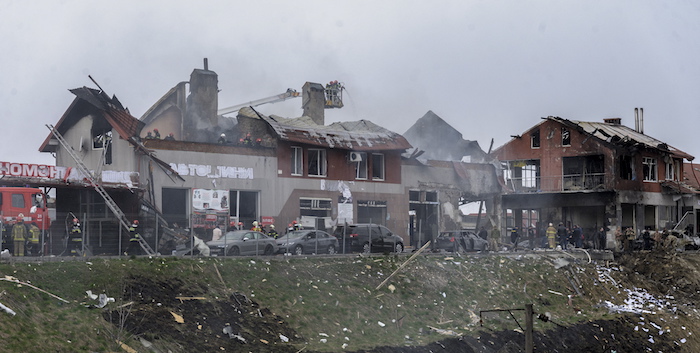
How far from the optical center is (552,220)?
6169cm

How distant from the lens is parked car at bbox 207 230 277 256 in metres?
31.1

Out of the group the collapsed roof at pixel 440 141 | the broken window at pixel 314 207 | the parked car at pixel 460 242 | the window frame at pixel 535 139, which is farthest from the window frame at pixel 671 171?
the broken window at pixel 314 207

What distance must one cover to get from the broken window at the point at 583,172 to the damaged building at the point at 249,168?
8502 millimetres

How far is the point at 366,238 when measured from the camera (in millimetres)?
37312

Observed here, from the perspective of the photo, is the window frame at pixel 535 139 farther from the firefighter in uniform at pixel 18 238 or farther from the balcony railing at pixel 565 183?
the firefighter in uniform at pixel 18 238

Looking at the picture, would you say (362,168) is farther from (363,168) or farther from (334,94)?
(334,94)

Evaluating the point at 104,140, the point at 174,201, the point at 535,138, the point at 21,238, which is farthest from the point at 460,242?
the point at 21,238

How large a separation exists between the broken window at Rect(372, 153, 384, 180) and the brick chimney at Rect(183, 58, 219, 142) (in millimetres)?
10776

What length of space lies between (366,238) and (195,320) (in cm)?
1651

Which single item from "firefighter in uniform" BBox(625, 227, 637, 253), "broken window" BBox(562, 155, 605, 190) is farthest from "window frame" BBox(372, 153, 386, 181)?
"broken window" BBox(562, 155, 605, 190)

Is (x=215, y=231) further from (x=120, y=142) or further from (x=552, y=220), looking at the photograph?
(x=552, y=220)

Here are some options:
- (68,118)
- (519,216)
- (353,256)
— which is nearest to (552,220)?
(519,216)

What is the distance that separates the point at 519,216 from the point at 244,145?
29042mm

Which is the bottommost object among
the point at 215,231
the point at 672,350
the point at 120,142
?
the point at 672,350
